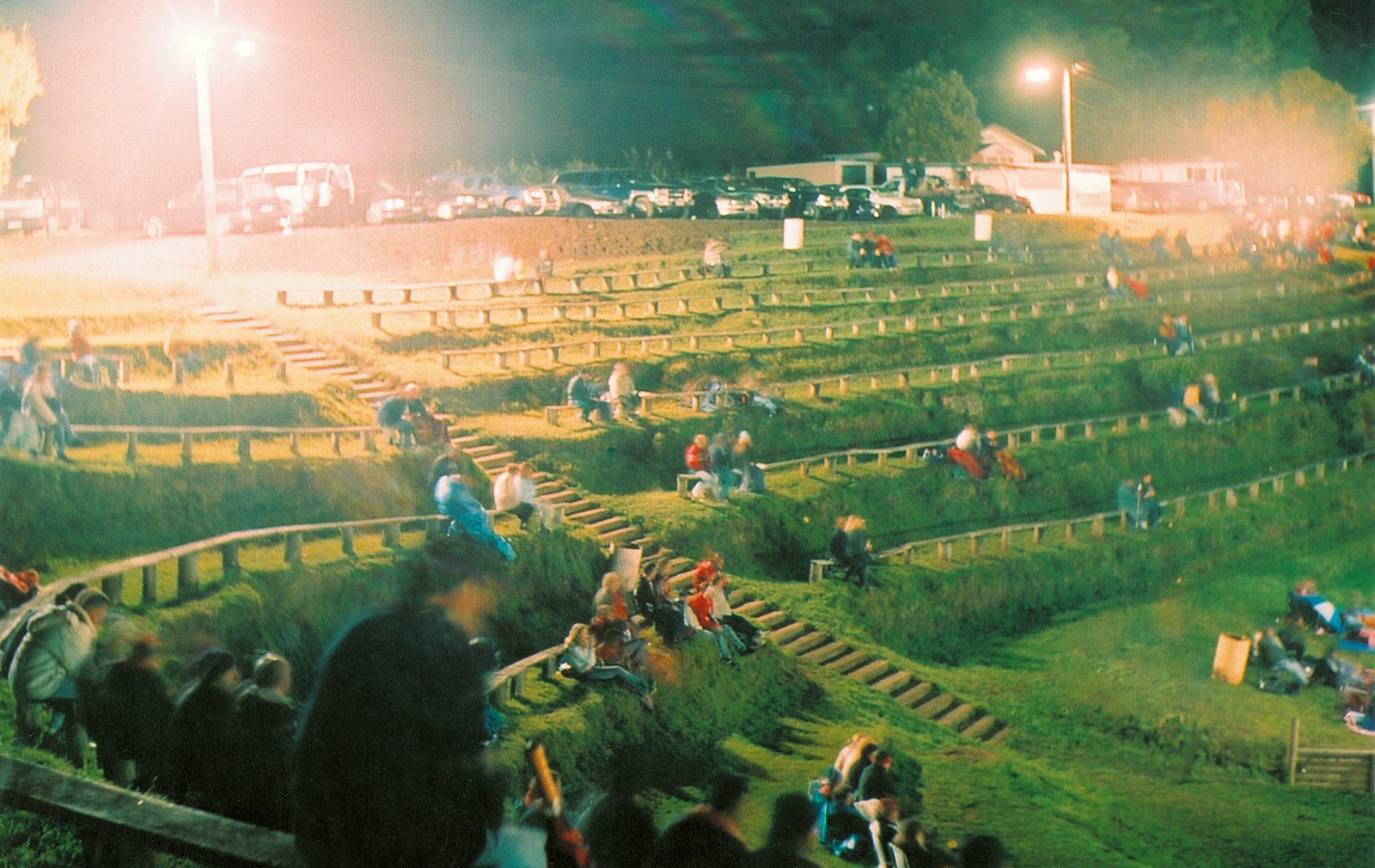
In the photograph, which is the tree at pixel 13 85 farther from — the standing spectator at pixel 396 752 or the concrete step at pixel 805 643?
the standing spectator at pixel 396 752

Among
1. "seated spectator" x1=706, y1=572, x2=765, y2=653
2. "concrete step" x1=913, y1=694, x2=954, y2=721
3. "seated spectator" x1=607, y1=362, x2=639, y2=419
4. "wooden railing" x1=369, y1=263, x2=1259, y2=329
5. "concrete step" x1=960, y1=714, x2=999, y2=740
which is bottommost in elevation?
"concrete step" x1=960, y1=714, x2=999, y2=740

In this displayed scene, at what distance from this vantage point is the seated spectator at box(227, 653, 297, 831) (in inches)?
145

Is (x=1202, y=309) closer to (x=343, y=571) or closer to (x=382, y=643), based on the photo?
(x=343, y=571)

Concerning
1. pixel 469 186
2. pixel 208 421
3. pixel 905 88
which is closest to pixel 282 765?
pixel 208 421

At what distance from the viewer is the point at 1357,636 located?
32.1 ft

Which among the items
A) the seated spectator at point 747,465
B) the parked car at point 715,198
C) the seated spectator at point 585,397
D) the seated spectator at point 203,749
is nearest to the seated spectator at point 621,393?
the seated spectator at point 585,397

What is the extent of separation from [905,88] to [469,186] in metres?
3.54

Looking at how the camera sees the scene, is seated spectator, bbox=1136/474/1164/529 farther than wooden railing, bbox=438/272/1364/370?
Yes

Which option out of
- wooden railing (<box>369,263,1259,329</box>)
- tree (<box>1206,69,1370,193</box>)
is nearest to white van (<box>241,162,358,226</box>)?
wooden railing (<box>369,263,1259,329</box>)

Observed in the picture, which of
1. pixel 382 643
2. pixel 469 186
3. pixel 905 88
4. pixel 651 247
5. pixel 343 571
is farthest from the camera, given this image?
pixel 905 88

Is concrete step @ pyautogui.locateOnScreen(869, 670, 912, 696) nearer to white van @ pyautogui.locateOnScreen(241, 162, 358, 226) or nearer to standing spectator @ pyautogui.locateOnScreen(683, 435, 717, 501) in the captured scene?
standing spectator @ pyautogui.locateOnScreen(683, 435, 717, 501)

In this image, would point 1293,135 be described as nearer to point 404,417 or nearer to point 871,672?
point 871,672

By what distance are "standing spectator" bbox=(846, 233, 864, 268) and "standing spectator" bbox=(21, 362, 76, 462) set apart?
5801 mm

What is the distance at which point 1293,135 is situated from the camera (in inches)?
472
